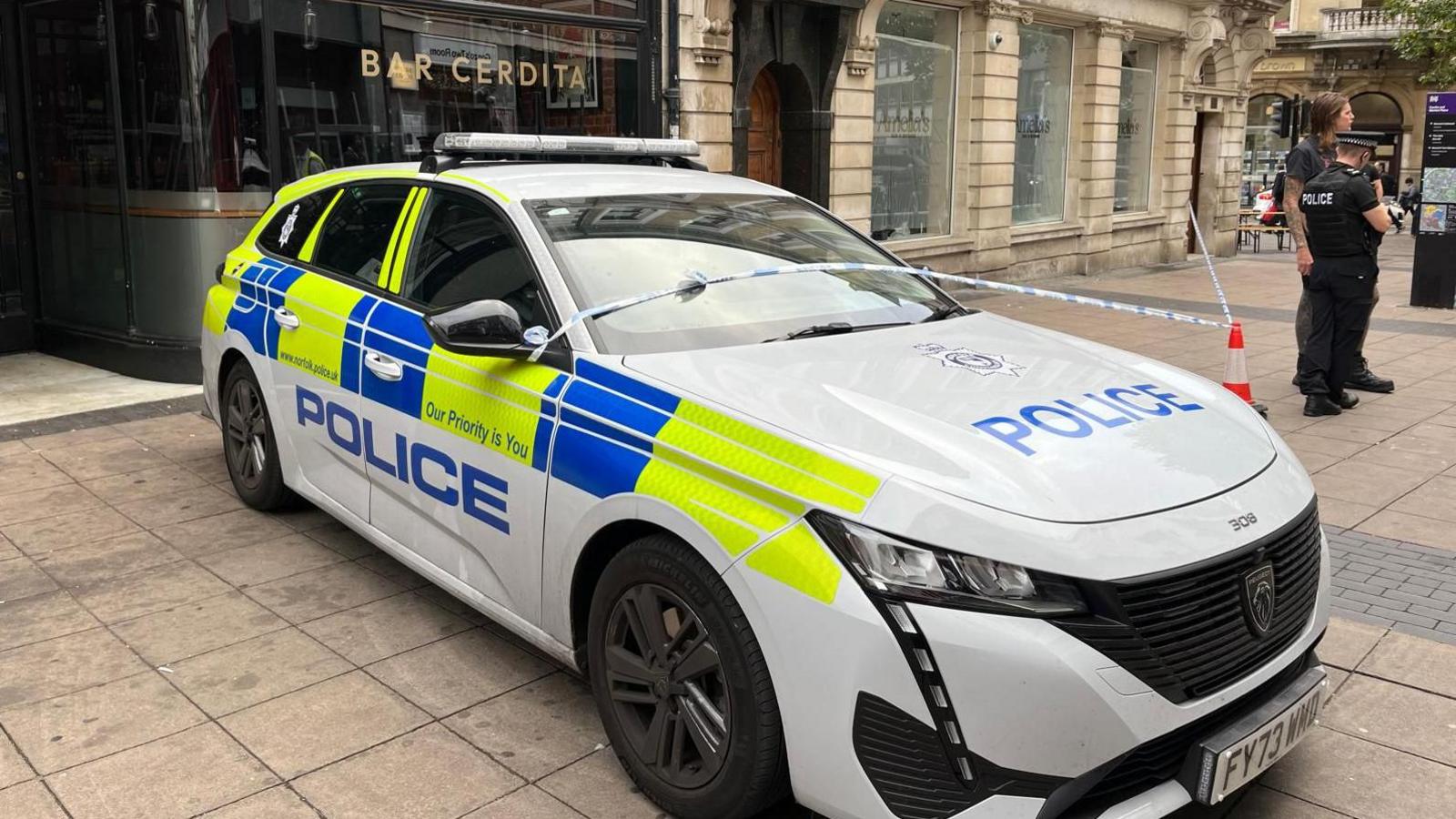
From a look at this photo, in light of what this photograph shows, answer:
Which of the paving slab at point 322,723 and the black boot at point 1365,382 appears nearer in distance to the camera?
the paving slab at point 322,723

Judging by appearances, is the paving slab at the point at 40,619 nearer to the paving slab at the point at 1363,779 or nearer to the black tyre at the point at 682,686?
the black tyre at the point at 682,686

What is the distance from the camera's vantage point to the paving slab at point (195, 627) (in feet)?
14.2

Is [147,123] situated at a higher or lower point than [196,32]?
lower

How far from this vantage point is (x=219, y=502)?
19.7 ft

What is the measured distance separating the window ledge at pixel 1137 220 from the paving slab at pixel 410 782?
58.5 ft

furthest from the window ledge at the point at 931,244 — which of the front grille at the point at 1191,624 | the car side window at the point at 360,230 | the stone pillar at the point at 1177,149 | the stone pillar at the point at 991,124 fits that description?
the front grille at the point at 1191,624

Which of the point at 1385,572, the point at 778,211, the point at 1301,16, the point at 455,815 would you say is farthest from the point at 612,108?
the point at 1301,16

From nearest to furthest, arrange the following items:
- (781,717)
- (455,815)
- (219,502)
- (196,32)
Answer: (781,717), (455,815), (219,502), (196,32)

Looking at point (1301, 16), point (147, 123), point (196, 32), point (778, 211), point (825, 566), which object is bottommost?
point (825, 566)

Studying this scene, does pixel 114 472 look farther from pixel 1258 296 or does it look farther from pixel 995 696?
pixel 1258 296

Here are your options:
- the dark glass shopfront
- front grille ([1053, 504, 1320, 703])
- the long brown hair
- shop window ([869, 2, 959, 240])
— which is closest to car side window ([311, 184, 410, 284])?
front grille ([1053, 504, 1320, 703])

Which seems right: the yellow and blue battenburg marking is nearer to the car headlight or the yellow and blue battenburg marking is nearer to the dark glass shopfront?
the car headlight

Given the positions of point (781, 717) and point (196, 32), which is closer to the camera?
point (781, 717)

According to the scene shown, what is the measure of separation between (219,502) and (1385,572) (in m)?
5.47
